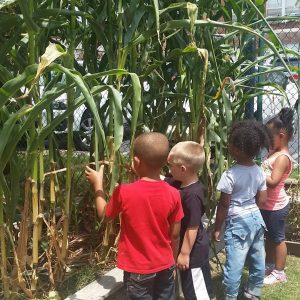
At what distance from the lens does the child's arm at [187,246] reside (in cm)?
260

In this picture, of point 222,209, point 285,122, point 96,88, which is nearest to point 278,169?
point 285,122

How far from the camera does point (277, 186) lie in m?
3.47

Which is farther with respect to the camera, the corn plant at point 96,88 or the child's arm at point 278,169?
the child's arm at point 278,169

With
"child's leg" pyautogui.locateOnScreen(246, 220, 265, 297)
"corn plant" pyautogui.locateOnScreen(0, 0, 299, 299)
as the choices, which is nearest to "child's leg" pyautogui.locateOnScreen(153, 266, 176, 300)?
"corn plant" pyautogui.locateOnScreen(0, 0, 299, 299)

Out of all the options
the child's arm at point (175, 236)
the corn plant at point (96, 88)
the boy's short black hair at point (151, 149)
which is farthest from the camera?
the child's arm at point (175, 236)

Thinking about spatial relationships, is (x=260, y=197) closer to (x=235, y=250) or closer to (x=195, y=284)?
(x=235, y=250)

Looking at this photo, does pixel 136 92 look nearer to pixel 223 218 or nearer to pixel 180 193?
pixel 180 193

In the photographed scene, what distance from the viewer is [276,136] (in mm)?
3412

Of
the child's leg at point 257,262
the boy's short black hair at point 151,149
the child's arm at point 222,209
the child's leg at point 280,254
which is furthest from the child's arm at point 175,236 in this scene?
the child's leg at point 280,254

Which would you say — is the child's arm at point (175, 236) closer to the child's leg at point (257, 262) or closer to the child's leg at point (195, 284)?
the child's leg at point (195, 284)

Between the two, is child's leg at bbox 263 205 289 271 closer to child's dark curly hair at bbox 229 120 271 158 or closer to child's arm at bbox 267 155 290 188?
child's arm at bbox 267 155 290 188

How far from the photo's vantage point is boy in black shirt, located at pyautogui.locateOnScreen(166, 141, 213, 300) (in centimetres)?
259

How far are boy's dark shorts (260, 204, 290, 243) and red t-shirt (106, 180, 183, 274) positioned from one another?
131 cm

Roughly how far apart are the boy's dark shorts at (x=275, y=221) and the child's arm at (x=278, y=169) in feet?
0.87
